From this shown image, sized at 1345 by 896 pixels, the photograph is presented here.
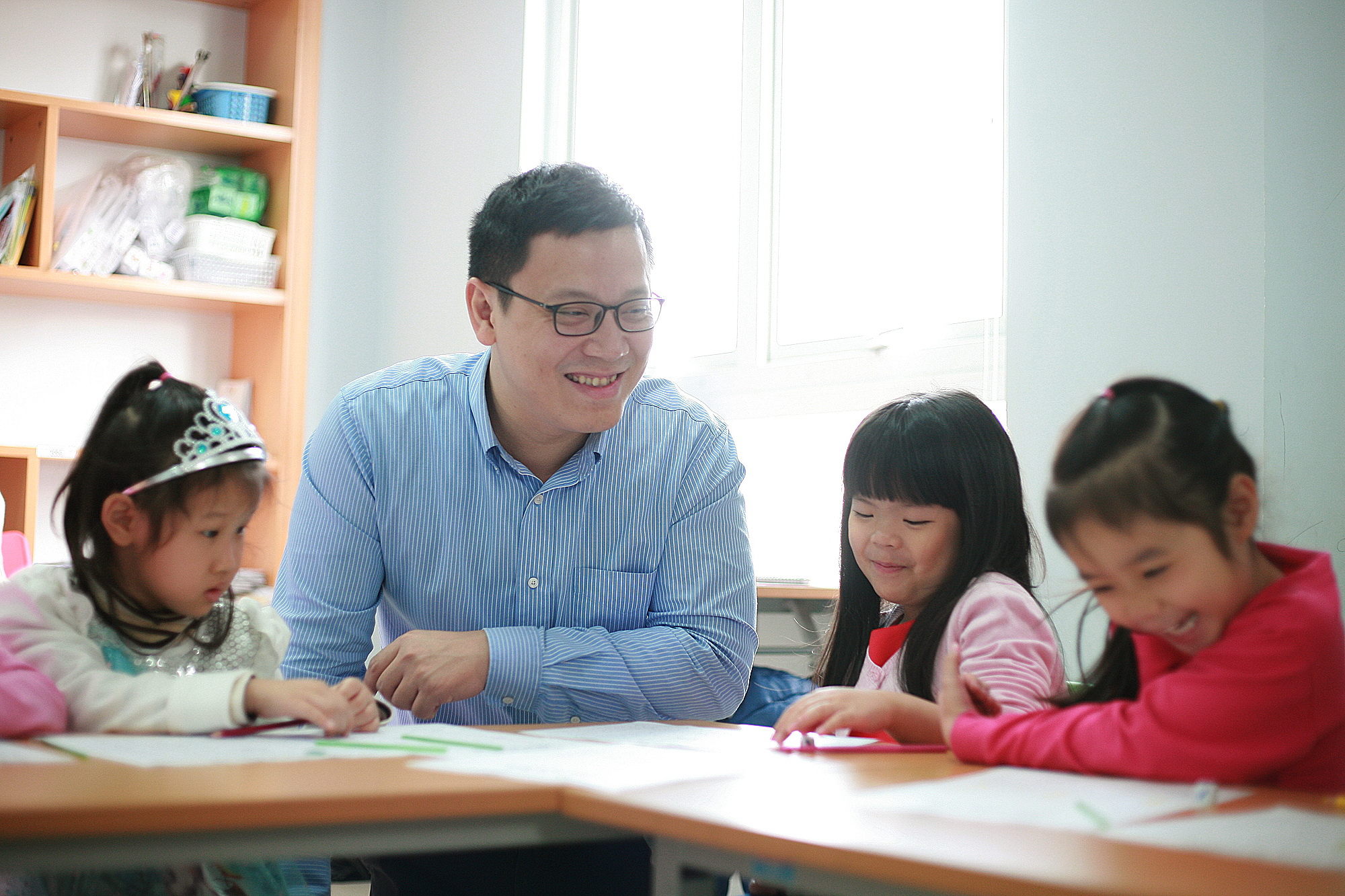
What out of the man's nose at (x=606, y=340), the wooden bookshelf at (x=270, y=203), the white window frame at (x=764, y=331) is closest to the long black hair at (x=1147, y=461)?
the man's nose at (x=606, y=340)

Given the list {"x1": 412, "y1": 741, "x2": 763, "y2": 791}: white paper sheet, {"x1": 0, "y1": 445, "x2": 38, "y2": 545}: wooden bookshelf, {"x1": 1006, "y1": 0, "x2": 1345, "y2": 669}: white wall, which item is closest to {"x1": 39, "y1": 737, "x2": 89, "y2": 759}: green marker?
{"x1": 412, "y1": 741, "x2": 763, "y2": 791}: white paper sheet

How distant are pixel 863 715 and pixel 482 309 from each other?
89 cm

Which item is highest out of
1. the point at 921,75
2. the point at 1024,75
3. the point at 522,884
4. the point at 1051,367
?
the point at 921,75

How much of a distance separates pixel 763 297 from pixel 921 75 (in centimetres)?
67

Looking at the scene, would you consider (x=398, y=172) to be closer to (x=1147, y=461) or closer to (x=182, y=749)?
(x=182, y=749)

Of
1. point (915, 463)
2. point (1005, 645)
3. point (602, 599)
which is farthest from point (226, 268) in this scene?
point (1005, 645)

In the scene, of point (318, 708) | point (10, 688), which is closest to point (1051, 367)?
point (318, 708)

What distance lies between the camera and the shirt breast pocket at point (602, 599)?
1.61 metres

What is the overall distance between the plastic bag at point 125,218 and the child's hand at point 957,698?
10.2ft

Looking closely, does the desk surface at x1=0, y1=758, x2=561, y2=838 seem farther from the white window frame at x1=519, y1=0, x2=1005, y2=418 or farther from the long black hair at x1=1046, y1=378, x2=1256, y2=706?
the white window frame at x1=519, y1=0, x2=1005, y2=418

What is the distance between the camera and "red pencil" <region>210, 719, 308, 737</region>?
3.58ft

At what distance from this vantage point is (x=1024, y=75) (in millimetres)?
2154

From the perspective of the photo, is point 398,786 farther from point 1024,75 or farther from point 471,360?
point 1024,75

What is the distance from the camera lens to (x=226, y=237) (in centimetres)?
365
